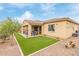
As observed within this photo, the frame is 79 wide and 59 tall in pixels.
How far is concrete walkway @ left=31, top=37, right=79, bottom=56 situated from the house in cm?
16

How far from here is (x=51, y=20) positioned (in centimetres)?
315

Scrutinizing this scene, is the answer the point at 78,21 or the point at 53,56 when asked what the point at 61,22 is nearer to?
the point at 78,21

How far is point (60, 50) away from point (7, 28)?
1.29 m

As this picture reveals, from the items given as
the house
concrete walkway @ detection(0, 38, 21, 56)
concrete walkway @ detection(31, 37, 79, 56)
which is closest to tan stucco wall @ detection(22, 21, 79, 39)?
the house

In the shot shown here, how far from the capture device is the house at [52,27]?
311 centimetres

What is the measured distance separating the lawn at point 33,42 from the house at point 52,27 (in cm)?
12

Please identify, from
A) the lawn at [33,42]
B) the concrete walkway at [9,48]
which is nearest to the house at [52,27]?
the lawn at [33,42]

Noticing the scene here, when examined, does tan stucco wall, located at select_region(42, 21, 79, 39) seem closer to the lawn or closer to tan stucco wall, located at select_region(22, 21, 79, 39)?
tan stucco wall, located at select_region(22, 21, 79, 39)

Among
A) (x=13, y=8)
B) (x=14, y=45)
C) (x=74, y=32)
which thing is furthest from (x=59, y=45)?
(x=13, y=8)

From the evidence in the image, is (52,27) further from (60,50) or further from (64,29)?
(60,50)

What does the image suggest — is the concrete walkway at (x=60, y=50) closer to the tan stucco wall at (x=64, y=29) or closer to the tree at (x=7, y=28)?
the tan stucco wall at (x=64, y=29)

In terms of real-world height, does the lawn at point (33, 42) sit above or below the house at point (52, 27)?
below

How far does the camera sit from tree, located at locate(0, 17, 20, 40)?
10.3 feet

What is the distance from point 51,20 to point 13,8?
0.89 meters
